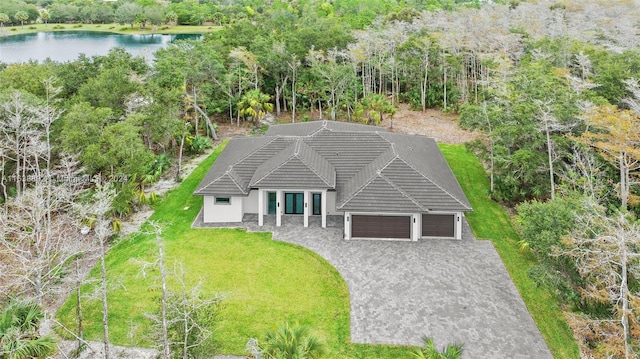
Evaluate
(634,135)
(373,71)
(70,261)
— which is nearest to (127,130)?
(70,261)

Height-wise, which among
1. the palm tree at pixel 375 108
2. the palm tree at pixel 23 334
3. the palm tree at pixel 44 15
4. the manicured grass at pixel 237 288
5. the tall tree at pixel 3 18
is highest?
the palm tree at pixel 44 15

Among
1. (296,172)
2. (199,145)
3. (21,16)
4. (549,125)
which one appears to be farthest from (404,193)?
(21,16)

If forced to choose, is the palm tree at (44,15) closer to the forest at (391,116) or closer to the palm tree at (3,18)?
the palm tree at (3,18)

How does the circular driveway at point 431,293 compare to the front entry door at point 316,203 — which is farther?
the front entry door at point 316,203

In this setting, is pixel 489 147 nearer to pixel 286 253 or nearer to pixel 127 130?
pixel 286 253

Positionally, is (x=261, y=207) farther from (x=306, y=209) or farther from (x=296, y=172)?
(x=296, y=172)

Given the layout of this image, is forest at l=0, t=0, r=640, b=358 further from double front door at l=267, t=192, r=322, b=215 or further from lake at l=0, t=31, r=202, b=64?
lake at l=0, t=31, r=202, b=64

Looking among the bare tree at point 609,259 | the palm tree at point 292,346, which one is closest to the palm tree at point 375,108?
the bare tree at point 609,259

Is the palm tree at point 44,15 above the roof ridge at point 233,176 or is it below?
above
